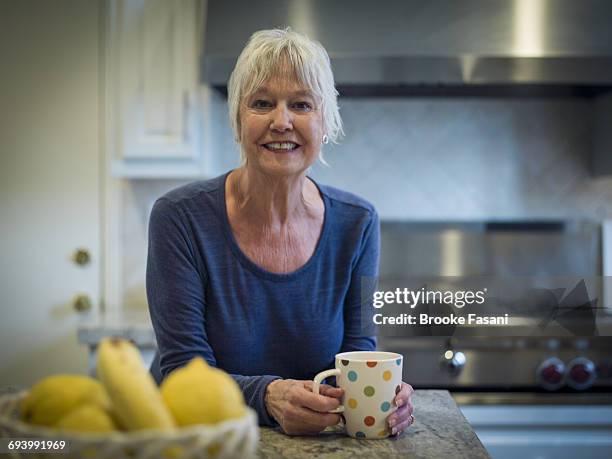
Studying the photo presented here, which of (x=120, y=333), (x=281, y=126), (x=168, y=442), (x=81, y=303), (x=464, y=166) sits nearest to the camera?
(x=168, y=442)

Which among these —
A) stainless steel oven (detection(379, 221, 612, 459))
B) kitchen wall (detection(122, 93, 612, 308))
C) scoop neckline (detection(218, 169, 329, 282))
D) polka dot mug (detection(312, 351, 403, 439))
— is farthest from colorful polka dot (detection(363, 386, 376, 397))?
kitchen wall (detection(122, 93, 612, 308))

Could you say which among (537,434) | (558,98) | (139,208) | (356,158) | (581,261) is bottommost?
(537,434)

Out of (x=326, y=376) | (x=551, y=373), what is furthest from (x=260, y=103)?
(x=551, y=373)

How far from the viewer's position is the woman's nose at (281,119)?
120cm

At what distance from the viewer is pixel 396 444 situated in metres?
0.93

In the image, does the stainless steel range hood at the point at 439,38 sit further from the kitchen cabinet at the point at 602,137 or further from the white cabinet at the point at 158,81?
the kitchen cabinet at the point at 602,137

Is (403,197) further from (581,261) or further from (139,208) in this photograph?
(139,208)

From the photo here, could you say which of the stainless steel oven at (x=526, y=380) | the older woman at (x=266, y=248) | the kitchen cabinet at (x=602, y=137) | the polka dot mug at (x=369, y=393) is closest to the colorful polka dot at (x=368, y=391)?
the polka dot mug at (x=369, y=393)

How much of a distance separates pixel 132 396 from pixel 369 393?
47 centimetres

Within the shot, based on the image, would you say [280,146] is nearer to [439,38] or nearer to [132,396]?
[132,396]

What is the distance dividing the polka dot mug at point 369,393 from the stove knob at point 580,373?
136 centimetres

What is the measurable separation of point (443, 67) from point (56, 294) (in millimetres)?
1502

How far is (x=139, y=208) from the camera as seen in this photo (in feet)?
9.04

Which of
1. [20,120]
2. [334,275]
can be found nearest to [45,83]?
[20,120]
